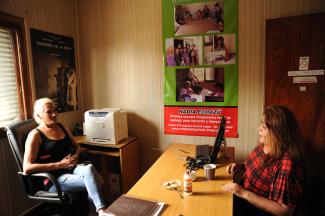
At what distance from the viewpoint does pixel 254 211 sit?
4.84ft

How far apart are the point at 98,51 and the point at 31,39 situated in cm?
87

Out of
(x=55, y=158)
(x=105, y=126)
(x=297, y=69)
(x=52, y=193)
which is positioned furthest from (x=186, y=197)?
(x=297, y=69)

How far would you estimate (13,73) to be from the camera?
2395mm

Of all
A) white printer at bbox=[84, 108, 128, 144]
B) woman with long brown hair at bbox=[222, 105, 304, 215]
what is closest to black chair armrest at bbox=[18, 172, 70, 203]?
white printer at bbox=[84, 108, 128, 144]

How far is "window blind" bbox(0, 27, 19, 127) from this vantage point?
2.27 metres

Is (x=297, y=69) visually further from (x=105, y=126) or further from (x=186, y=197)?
(x=105, y=126)

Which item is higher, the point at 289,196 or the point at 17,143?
the point at 17,143

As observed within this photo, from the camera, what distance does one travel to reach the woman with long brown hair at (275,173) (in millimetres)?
1254

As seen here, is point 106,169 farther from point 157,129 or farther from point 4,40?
point 4,40

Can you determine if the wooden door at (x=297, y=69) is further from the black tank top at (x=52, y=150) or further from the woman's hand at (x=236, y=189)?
the black tank top at (x=52, y=150)

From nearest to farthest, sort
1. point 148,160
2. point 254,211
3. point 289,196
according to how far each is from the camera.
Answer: point 289,196, point 254,211, point 148,160

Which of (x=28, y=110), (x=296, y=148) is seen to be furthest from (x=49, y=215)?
(x=296, y=148)

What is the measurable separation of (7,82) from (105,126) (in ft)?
3.55

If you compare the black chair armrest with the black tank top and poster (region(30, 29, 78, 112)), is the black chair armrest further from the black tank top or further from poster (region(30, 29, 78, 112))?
poster (region(30, 29, 78, 112))
